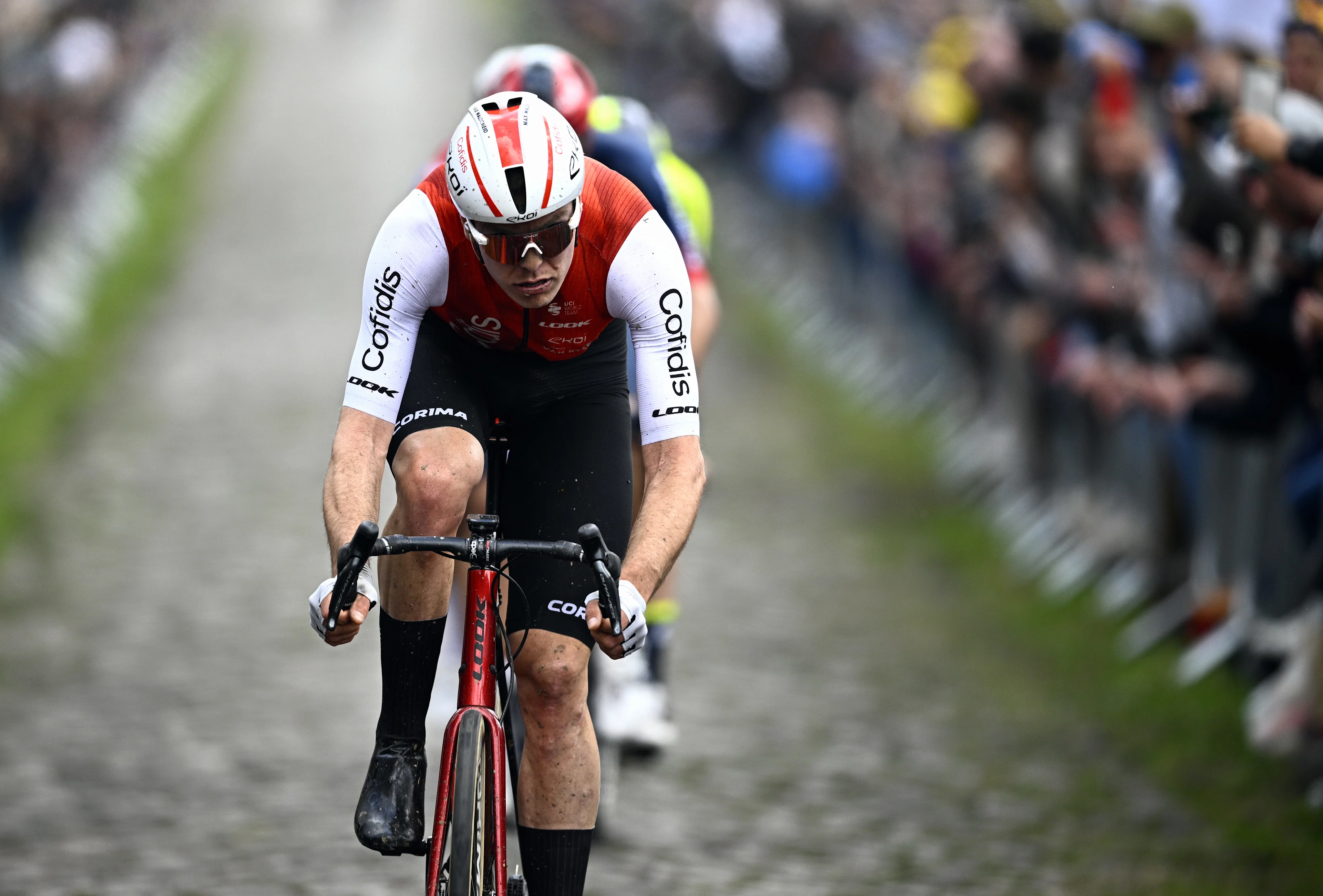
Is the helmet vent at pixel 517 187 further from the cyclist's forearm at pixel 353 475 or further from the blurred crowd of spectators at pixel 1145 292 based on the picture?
the blurred crowd of spectators at pixel 1145 292

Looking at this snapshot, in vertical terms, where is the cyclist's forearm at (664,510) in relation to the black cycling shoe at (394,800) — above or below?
above

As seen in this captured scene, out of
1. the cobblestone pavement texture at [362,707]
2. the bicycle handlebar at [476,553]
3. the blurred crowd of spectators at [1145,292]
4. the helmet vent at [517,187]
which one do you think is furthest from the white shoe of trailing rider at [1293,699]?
the helmet vent at [517,187]

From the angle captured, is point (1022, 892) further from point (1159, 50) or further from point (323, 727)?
point (1159, 50)

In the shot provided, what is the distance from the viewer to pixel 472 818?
4.29 metres

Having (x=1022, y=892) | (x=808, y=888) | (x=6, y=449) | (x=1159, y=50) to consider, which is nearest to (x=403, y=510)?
(x=808, y=888)

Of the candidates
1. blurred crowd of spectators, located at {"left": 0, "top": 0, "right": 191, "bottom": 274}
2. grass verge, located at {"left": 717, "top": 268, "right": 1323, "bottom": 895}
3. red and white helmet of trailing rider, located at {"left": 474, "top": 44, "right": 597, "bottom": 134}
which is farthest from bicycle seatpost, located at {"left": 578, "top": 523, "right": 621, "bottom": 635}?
blurred crowd of spectators, located at {"left": 0, "top": 0, "right": 191, "bottom": 274}

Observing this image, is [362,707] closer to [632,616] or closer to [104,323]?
[632,616]

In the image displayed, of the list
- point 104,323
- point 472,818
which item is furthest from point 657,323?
point 104,323

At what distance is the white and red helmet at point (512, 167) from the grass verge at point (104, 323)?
281 inches

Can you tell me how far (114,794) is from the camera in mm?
6922

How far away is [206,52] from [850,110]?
28.1m

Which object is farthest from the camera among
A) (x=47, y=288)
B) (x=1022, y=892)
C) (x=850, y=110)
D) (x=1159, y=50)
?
(x=47, y=288)

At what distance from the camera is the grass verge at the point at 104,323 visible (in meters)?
12.6

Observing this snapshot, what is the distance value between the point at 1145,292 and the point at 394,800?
5389 millimetres
